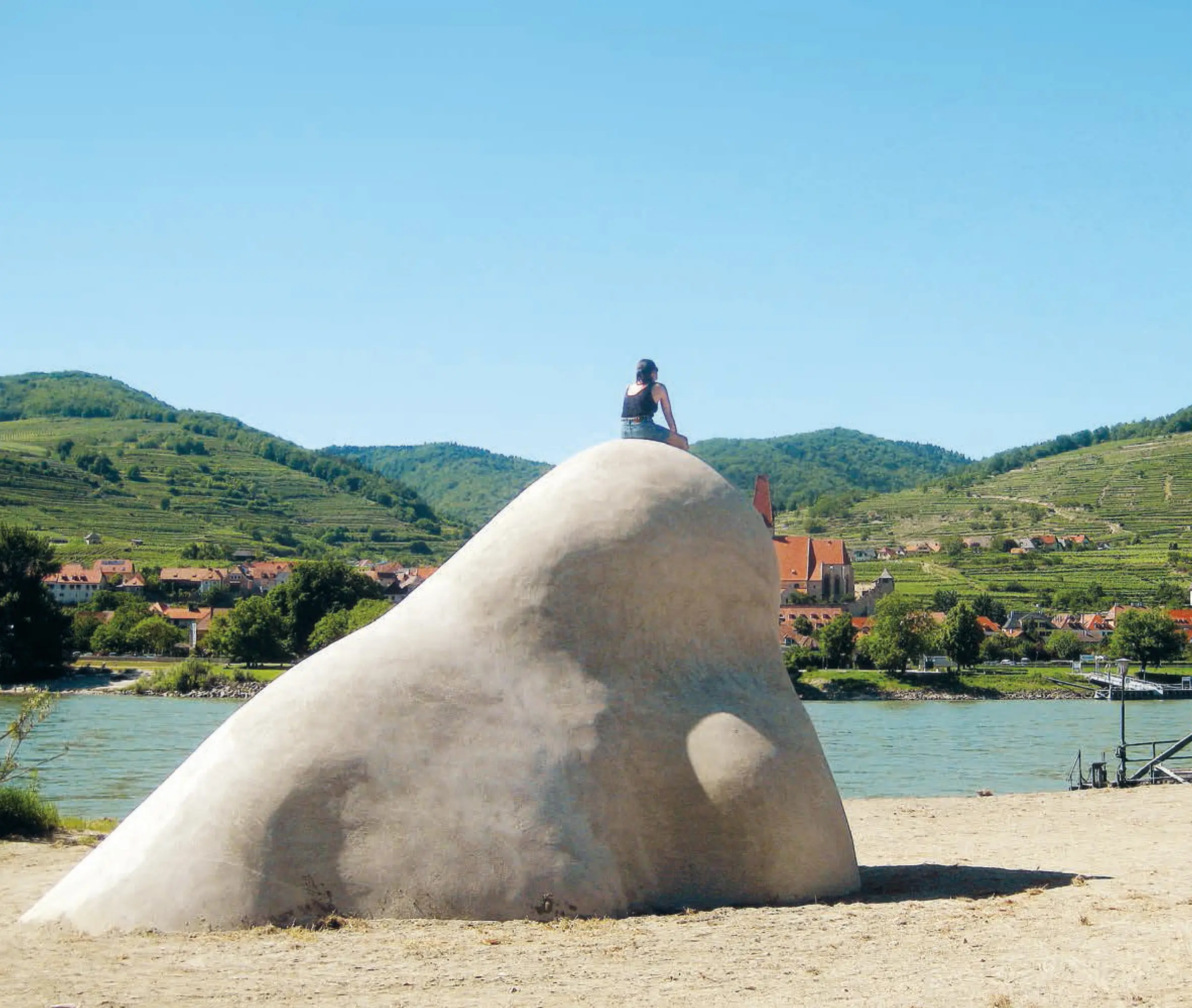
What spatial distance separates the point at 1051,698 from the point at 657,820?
69115 millimetres

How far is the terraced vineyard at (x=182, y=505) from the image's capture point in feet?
447

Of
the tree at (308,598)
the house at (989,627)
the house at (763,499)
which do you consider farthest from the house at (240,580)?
the house at (763,499)

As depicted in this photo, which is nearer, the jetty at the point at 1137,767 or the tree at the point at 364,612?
the jetty at the point at 1137,767

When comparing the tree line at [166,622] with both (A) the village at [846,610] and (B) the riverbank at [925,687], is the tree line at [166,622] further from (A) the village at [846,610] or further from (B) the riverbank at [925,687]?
(A) the village at [846,610]

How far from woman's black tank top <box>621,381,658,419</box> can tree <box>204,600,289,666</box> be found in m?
64.5

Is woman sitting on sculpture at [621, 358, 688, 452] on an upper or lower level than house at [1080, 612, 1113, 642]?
upper

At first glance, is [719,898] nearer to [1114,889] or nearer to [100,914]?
[1114,889]

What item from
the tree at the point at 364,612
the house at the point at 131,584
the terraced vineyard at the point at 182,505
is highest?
the terraced vineyard at the point at 182,505

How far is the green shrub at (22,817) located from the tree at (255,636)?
5798cm

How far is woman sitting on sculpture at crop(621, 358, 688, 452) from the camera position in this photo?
13.9m

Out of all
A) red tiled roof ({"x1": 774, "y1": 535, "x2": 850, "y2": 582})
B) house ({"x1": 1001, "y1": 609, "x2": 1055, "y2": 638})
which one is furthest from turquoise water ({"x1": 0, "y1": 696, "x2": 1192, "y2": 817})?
red tiled roof ({"x1": 774, "y1": 535, "x2": 850, "y2": 582})

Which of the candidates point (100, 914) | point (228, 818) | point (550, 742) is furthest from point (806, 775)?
point (100, 914)

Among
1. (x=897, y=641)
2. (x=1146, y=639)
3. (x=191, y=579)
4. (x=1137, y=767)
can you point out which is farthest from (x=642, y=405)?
(x=191, y=579)

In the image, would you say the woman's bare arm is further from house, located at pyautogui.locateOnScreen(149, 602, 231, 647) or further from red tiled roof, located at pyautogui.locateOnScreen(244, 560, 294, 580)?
red tiled roof, located at pyautogui.locateOnScreen(244, 560, 294, 580)
